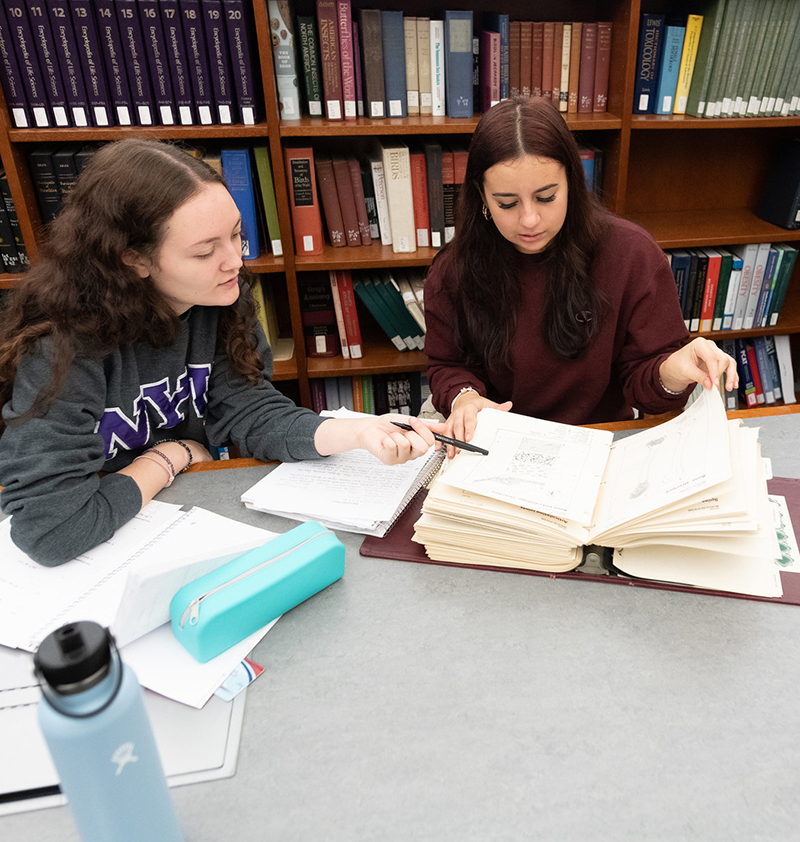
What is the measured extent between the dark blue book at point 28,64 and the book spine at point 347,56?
0.78 m

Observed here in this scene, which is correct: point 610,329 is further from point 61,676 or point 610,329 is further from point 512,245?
point 61,676

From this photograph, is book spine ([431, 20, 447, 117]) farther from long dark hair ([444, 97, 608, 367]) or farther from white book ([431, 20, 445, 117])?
long dark hair ([444, 97, 608, 367])

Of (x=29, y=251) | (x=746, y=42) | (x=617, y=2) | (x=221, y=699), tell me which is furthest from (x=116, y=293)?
(x=746, y=42)

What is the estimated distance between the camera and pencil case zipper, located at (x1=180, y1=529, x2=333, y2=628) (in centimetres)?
75

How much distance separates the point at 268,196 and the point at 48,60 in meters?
0.63

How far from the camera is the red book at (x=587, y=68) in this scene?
1.94m

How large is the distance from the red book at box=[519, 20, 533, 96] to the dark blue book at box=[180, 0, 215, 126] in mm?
869

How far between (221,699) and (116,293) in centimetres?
63

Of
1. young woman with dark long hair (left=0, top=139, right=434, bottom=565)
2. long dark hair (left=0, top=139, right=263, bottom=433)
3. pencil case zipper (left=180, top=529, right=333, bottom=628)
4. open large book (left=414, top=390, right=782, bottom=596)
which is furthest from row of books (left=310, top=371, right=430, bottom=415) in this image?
pencil case zipper (left=180, top=529, right=333, bottom=628)

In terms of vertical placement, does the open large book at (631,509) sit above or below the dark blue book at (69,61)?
below

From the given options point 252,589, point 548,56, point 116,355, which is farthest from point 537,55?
point 252,589

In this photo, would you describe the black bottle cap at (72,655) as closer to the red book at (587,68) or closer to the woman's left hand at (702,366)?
the woman's left hand at (702,366)

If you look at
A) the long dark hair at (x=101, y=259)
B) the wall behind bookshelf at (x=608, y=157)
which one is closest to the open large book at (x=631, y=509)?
the long dark hair at (x=101, y=259)

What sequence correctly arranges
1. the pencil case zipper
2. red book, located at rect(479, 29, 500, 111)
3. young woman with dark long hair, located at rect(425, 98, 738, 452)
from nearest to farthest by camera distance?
the pencil case zipper < young woman with dark long hair, located at rect(425, 98, 738, 452) < red book, located at rect(479, 29, 500, 111)
